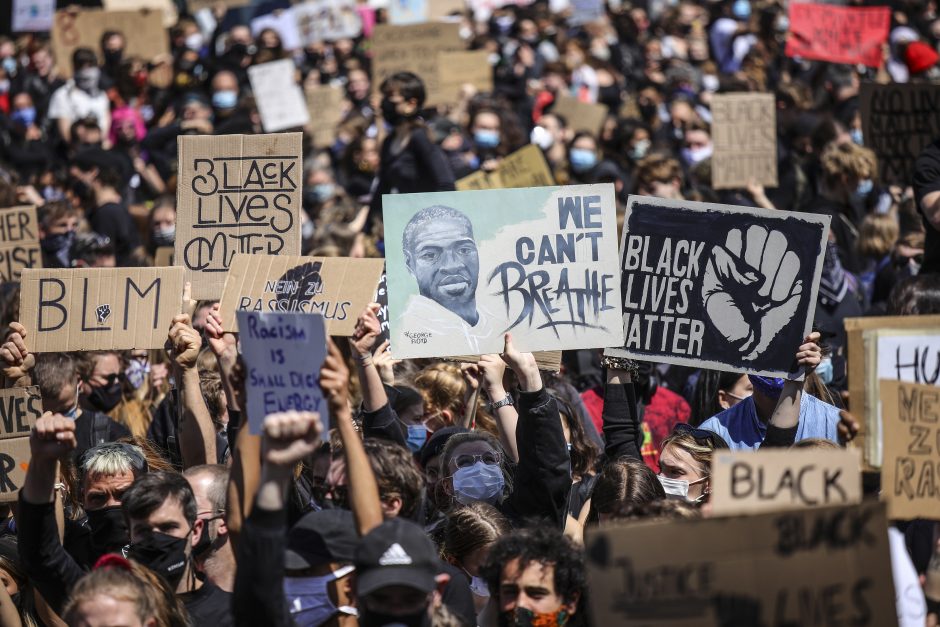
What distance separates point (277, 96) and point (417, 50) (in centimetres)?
156

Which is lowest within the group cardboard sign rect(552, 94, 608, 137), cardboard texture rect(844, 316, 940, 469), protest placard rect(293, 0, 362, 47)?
cardboard texture rect(844, 316, 940, 469)

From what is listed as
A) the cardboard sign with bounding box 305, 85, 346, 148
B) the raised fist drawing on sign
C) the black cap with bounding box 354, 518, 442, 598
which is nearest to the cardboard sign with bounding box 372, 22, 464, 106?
the cardboard sign with bounding box 305, 85, 346, 148

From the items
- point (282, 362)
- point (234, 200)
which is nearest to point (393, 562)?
point (282, 362)

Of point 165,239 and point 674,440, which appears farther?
point 165,239

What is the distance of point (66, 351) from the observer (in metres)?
5.96

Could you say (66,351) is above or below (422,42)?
below

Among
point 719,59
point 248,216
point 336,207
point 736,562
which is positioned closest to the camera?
point 736,562

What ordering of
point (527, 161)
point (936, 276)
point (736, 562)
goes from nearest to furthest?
point (736, 562) → point (936, 276) → point (527, 161)

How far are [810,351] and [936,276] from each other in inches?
35.3

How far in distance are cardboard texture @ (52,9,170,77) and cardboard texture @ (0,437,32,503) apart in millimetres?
12347

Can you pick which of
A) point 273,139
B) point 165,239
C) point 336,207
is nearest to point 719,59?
point 336,207

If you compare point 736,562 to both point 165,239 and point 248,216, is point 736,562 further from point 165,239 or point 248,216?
point 165,239

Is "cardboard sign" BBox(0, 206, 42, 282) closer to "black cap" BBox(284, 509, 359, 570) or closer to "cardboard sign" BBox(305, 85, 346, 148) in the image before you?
"black cap" BBox(284, 509, 359, 570)

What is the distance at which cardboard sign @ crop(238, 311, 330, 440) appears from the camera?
3.91m
